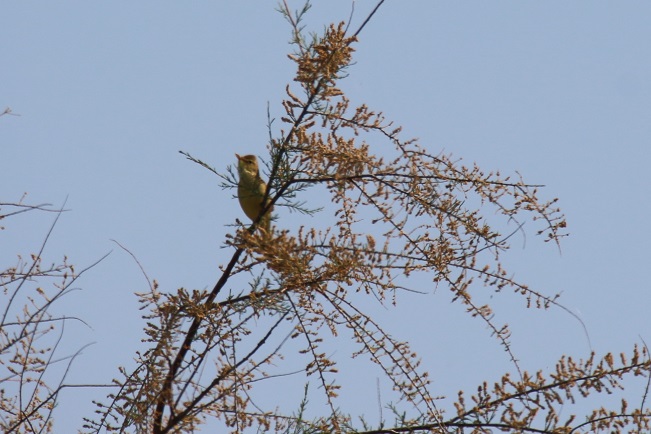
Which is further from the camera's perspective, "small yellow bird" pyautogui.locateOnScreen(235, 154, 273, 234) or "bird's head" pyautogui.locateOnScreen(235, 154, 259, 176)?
"bird's head" pyautogui.locateOnScreen(235, 154, 259, 176)

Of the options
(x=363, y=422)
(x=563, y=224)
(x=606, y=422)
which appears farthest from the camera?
(x=363, y=422)

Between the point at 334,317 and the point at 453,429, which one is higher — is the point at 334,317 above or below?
above

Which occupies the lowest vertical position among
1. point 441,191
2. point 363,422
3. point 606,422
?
point 606,422

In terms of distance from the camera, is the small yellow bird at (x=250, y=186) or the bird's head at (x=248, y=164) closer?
the small yellow bird at (x=250, y=186)

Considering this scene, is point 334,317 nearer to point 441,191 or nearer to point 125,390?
point 441,191

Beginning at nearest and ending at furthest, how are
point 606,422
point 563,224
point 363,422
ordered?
point 606,422 → point 563,224 → point 363,422

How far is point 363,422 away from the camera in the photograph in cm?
364

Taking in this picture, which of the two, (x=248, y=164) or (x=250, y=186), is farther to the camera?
(x=248, y=164)

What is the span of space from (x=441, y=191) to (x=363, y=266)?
1.45ft

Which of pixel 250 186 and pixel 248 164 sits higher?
pixel 248 164

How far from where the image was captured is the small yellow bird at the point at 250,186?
4.31 m

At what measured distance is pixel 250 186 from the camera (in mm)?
4367

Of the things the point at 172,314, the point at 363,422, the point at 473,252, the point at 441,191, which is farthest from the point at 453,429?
the point at 172,314

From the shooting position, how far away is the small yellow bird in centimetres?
431
